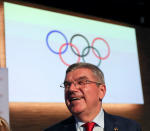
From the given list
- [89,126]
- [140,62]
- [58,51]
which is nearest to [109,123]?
[89,126]

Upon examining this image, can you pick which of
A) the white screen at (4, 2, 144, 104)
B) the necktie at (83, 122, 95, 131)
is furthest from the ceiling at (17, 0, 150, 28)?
the necktie at (83, 122, 95, 131)

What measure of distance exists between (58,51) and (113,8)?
1.81 metres

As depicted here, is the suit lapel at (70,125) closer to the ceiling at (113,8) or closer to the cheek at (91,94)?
the cheek at (91,94)

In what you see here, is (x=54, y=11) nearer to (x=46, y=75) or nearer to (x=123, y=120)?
(x=46, y=75)

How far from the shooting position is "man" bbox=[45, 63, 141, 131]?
1.76 m

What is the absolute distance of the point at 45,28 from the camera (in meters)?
5.13

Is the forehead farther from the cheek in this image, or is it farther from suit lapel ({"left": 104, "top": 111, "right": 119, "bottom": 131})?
suit lapel ({"left": 104, "top": 111, "right": 119, "bottom": 131})

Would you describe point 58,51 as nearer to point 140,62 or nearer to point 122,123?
point 140,62

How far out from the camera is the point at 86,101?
1777 mm

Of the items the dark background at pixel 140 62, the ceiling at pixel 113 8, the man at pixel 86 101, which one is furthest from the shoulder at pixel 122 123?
the ceiling at pixel 113 8

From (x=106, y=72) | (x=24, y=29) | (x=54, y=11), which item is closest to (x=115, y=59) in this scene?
(x=106, y=72)

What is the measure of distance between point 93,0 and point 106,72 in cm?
148

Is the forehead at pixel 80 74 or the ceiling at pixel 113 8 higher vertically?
the ceiling at pixel 113 8

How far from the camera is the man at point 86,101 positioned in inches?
69.2
